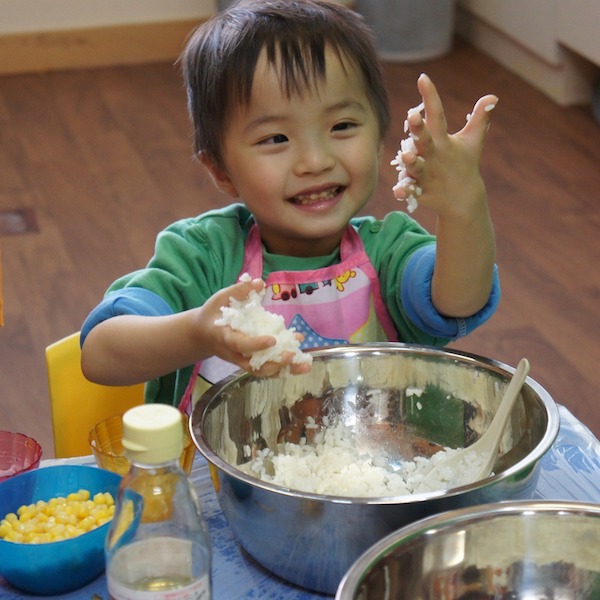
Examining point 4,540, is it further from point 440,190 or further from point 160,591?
point 440,190

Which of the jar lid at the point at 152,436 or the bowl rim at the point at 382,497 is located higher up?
the jar lid at the point at 152,436

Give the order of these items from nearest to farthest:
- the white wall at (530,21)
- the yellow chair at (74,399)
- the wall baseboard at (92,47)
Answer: the yellow chair at (74,399) < the white wall at (530,21) < the wall baseboard at (92,47)

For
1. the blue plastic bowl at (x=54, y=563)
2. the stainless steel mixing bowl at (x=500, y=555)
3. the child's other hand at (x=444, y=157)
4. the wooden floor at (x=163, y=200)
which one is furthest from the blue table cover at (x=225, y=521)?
the wooden floor at (x=163, y=200)

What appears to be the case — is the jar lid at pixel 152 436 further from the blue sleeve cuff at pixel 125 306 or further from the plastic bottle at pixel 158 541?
the blue sleeve cuff at pixel 125 306

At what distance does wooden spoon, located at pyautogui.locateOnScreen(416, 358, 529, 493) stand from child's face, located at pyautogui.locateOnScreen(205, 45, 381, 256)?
332 millimetres

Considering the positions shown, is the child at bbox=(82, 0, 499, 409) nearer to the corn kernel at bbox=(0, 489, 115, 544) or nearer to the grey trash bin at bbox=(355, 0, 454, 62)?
the corn kernel at bbox=(0, 489, 115, 544)

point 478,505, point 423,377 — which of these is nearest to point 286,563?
point 478,505

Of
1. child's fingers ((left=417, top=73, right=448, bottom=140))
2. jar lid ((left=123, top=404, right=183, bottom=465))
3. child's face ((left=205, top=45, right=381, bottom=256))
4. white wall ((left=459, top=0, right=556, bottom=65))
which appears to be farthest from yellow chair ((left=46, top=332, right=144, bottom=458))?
white wall ((left=459, top=0, right=556, bottom=65))

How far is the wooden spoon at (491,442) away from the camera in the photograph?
1.04 metres

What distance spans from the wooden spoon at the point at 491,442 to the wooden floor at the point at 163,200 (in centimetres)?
131

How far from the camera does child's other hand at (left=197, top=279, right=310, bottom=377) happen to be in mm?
901

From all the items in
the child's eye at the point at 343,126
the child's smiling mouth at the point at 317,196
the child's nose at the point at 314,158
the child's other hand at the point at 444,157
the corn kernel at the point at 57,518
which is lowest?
the corn kernel at the point at 57,518

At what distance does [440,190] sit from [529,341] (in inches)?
63.0

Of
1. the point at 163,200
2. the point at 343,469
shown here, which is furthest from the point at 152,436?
the point at 163,200
